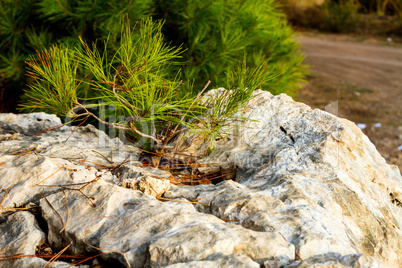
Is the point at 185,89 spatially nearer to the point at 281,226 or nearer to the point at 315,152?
the point at 315,152

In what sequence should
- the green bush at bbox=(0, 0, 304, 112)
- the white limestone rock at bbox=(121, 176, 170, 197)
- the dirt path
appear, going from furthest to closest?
the dirt path, the green bush at bbox=(0, 0, 304, 112), the white limestone rock at bbox=(121, 176, 170, 197)

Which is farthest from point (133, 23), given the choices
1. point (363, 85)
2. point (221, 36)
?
point (363, 85)

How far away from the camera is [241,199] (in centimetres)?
108

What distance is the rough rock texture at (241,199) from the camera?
0.90 m

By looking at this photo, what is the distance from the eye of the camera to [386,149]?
398 centimetres

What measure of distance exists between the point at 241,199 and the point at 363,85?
16.9ft

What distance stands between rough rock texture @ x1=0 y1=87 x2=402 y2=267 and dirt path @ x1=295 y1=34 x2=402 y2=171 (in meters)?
2.57

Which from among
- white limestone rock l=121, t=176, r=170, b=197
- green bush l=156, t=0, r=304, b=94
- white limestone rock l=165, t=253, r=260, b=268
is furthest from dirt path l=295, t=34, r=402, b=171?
white limestone rock l=165, t=253, r=260, b=268

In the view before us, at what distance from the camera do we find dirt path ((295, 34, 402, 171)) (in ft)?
Result: 14.2

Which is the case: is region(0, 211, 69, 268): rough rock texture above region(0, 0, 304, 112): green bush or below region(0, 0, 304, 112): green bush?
below

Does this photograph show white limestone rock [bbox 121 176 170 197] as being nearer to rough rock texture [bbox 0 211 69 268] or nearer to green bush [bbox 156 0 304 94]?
rough rock texture [bbox 0 211 69 268]

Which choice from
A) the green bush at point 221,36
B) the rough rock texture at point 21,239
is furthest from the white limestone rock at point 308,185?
the green bush at point 221,36

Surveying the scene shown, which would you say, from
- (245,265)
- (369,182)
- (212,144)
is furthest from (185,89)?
(245,265)

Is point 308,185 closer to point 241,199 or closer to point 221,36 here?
point 241,199
